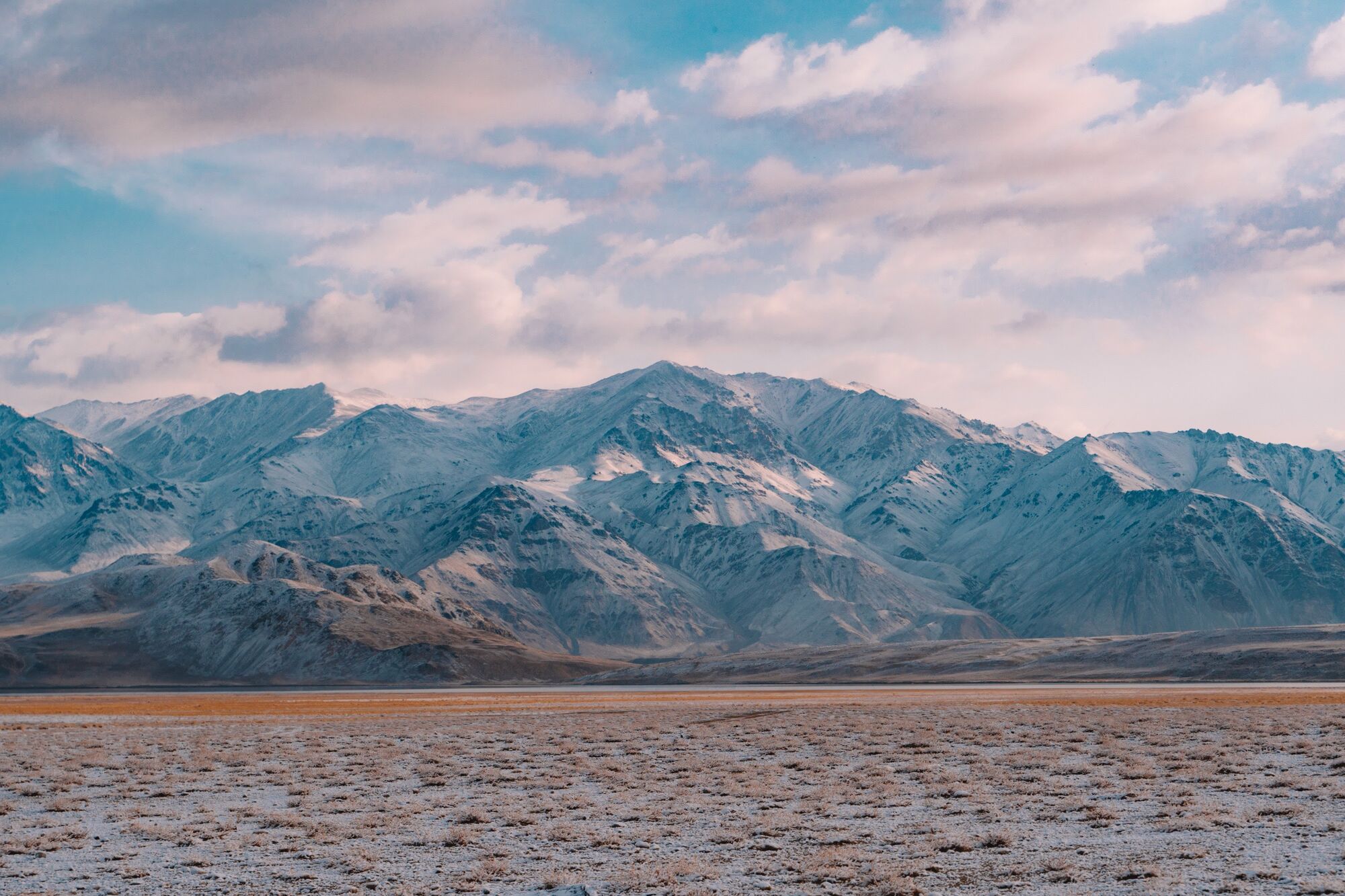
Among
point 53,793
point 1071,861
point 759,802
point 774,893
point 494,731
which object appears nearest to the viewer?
point 774,893

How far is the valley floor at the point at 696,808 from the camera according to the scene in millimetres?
22016

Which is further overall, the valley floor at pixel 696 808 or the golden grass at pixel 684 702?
the golden grass at pixel 684 702

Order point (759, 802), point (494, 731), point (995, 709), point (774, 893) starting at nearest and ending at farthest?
point (774, 893)
point (759, 802)
point (494, 731)
point (995, 709)

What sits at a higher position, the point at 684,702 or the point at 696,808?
the point at 696,808

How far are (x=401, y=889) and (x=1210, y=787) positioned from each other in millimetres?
20355

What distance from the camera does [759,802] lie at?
3069 centimetres

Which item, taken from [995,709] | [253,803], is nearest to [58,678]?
[995,709]

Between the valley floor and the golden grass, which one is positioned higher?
the valley floor

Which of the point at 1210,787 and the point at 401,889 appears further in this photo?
the point at 1210,787

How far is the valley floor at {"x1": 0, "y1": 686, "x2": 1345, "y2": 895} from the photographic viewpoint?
22.0 meters

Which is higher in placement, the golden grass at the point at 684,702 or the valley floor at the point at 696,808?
the valley floor at the point at 696,808

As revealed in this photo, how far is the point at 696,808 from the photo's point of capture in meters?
30.0

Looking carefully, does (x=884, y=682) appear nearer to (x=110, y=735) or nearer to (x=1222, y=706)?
(x=1222, y=706)

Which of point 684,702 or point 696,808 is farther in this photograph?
point 684,702
